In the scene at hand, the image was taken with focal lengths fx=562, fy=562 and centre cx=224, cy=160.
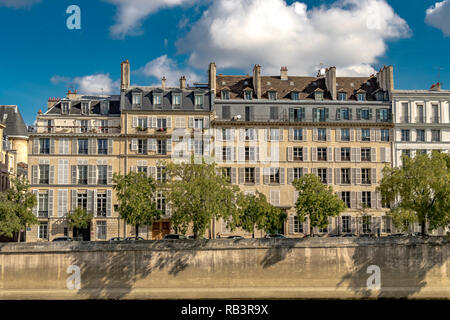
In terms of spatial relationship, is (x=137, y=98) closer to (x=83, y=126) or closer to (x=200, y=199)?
(x=83, y=126)

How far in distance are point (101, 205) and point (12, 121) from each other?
25.4m

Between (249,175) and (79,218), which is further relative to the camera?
(249,175)

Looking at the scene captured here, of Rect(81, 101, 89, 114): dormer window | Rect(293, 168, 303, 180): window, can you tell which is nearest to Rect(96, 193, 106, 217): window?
Rect(81, 101, 89, 114): dormer window

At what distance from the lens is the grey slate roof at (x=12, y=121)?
71.8 meters

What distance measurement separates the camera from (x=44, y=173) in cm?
5431

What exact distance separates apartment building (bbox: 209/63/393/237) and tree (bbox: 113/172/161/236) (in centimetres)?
1140

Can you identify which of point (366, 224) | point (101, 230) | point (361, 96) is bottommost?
point (101, 230)

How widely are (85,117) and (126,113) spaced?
517cm

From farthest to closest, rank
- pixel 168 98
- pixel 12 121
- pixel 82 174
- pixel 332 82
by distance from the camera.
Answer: pixel 12 121
pixel 332 82
pixel 168 98
pixel 82 174

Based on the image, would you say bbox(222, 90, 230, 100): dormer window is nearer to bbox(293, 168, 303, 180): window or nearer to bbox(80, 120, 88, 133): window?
bbox(293, 168, 303, 180): window

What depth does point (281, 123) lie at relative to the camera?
56.3 metres

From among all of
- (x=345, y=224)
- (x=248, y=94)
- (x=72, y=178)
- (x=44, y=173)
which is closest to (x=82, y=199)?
(x=72, y=178)

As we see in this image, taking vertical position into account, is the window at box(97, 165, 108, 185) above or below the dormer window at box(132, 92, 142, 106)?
below

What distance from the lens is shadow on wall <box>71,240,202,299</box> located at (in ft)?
140
